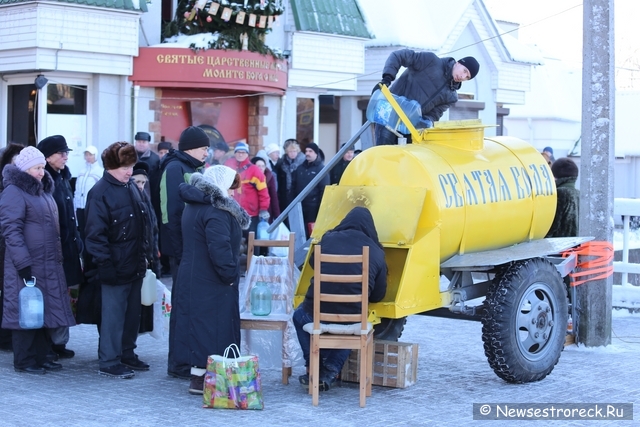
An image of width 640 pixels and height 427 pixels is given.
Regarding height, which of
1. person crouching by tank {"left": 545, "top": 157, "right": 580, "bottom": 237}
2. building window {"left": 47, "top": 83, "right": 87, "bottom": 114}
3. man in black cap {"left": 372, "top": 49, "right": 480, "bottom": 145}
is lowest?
person crouching by tank {"left": 545, "top": 157, "right": 580, "bottom": 237}

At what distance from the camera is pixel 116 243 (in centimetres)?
816

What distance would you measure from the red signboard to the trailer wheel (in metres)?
9.31

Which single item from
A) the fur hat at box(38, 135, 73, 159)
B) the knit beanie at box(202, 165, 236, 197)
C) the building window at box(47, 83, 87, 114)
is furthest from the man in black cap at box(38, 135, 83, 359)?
the building window at box(47, 83, 87, 114)

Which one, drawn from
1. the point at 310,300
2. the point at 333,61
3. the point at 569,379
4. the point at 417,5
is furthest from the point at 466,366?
the point at 417,5

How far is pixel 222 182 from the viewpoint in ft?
25.1

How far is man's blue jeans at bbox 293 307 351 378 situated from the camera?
7.72 m

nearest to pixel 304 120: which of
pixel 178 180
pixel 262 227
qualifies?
pixel 262 227

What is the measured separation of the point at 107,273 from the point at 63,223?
3.15 feet

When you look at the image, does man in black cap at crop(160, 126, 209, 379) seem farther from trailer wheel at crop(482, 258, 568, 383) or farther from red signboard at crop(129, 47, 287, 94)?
red signboard at crop(129, 47, 287, 94)

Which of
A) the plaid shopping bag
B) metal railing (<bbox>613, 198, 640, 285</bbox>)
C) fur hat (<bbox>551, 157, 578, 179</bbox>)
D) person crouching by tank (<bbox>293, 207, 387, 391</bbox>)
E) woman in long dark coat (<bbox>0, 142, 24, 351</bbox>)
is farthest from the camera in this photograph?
metal railing (<bbox>613, 198, 640, 285</bbox>)

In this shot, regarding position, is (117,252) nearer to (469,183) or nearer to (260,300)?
(260,300)

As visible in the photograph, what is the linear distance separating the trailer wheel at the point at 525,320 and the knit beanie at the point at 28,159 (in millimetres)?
3673

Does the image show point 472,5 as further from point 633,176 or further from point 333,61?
point 633,176

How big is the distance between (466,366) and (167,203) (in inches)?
112
